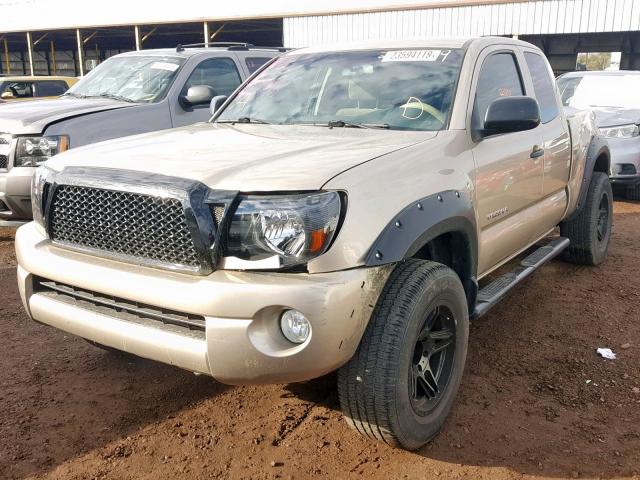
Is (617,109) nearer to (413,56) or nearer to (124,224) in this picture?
(413,56)

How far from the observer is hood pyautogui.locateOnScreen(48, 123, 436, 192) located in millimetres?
2482

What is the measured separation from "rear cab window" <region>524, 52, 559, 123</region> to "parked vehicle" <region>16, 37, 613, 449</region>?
34.1 inches

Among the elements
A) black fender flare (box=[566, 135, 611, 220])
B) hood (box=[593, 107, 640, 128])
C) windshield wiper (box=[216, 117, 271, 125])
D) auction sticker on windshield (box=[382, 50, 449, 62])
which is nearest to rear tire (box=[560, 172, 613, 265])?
black fender flare (box=[566, 135, 611, 220])

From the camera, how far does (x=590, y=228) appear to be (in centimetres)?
532

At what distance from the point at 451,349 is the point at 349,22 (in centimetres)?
1765

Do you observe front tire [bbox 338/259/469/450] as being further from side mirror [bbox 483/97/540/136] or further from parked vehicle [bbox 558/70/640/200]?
parked vehicle [bbox 558/70/640/200]

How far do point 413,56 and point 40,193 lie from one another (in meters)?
2.18

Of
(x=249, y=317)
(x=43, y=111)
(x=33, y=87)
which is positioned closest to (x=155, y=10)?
(x=33, y=87)

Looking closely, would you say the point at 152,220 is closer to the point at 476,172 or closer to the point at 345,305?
the point at 345,305

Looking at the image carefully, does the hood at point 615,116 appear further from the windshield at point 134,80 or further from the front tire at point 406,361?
the front tire at point 406,361

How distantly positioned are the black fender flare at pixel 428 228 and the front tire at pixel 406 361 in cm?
15

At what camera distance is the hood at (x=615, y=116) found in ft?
27.8

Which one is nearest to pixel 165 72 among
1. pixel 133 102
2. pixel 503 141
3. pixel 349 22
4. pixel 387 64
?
pixel 133 102

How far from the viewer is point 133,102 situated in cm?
641
